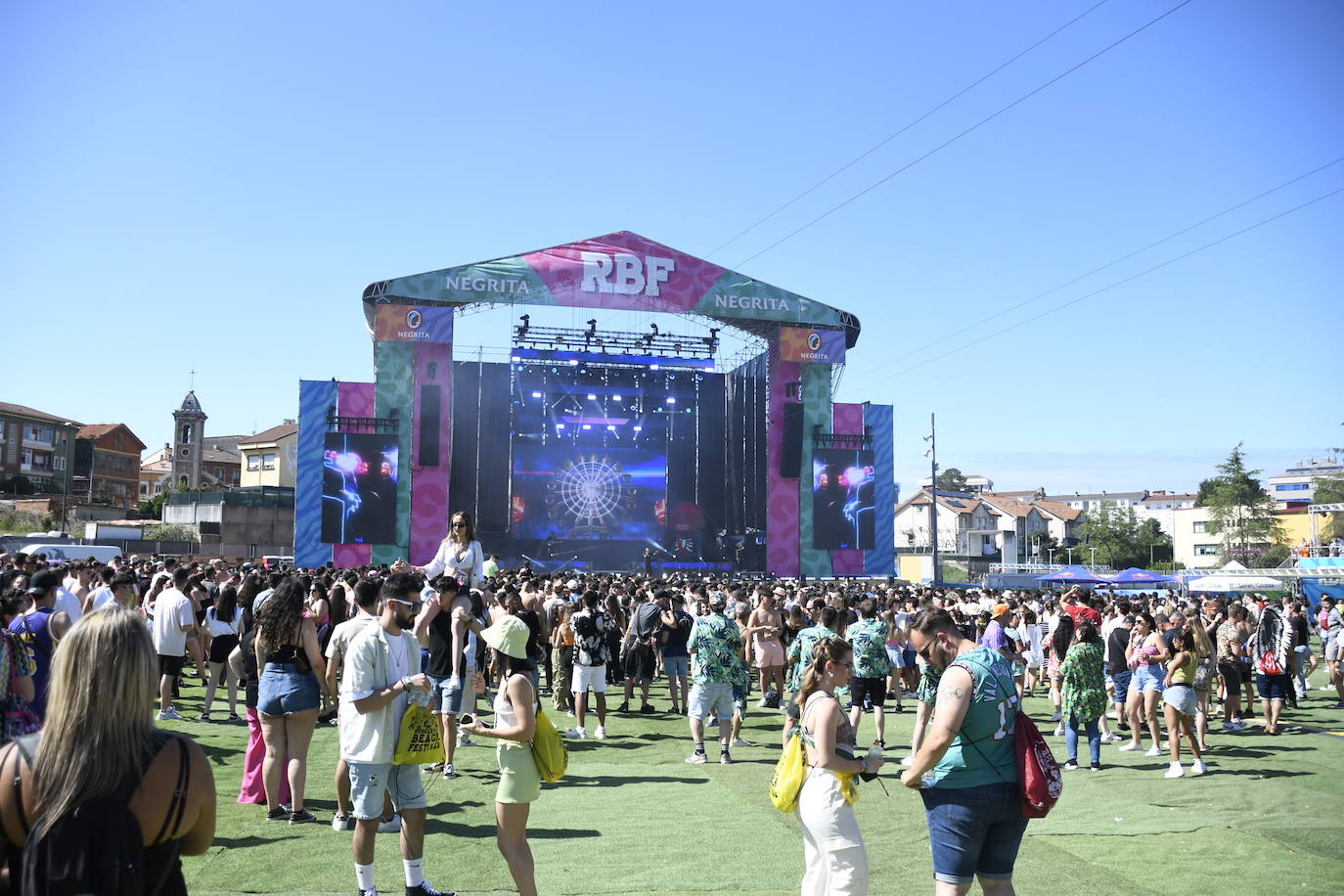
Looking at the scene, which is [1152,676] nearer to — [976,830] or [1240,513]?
[976,830]

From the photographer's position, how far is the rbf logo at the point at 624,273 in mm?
39416

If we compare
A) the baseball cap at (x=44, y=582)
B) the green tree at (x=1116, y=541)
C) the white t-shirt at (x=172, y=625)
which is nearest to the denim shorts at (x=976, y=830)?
the baseball cap at (x=44, y=582)

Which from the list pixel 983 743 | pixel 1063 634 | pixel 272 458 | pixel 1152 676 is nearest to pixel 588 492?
pixel 1063 634

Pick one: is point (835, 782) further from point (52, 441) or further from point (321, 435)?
point (52, 441)

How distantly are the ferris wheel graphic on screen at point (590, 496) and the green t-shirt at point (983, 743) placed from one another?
35134 millimetres

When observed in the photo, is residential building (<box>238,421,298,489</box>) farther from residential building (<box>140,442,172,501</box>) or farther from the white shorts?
the white shorts

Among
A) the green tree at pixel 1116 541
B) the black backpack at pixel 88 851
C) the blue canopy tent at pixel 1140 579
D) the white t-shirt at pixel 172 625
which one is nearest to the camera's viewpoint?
the black backpack at pixel 88 851

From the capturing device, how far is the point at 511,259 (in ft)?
128

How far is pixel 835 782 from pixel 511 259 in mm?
36286

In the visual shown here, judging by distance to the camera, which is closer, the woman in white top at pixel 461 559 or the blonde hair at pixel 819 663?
the blonde hair at pixel 819 663

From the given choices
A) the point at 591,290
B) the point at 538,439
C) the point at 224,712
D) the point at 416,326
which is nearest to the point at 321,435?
the point at 416,326

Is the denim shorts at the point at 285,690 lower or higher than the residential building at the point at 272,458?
lower

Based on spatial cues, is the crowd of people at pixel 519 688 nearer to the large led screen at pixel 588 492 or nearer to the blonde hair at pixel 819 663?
the blonde hair at pixel 819 663

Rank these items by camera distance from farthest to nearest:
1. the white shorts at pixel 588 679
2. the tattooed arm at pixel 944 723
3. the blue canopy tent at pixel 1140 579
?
the blue canopy tent at pixel 1140 579
the white shorts at pixel 588 679
the tattooed arm at pixel 944 723
